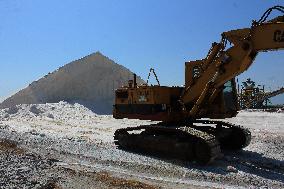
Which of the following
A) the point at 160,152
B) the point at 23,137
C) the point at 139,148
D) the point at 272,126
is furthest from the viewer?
the point at 272,126

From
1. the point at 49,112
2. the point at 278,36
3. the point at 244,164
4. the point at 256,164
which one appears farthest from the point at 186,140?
the point at 49,112

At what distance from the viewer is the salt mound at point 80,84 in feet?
108

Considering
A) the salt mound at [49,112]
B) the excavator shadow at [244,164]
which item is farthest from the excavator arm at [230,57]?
the salt mound at [49,112]

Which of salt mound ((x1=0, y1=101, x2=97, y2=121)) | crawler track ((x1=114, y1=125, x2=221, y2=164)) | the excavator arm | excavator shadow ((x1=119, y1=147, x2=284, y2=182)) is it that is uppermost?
the excavator arm

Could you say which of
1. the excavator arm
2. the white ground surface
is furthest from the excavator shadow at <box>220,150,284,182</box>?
the excavator arm

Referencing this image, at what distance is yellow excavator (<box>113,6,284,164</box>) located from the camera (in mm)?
9898

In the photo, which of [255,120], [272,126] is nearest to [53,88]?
[255,120]

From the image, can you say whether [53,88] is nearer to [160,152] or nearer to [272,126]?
[272,126]

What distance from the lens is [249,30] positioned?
32.3ft

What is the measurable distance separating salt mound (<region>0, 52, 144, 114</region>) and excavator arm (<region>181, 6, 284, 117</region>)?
2092 centimetres

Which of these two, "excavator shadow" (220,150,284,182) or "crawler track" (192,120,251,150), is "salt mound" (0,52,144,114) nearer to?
"crawler track" (192,120,251,150)

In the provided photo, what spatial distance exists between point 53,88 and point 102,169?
976 inches

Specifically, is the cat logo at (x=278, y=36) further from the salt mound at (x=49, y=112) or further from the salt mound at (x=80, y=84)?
the salt mound at (x=80, y=84)

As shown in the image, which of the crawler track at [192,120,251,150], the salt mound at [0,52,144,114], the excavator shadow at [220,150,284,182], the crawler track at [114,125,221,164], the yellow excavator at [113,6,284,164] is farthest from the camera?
the salt mound at [0,52,144,114]
